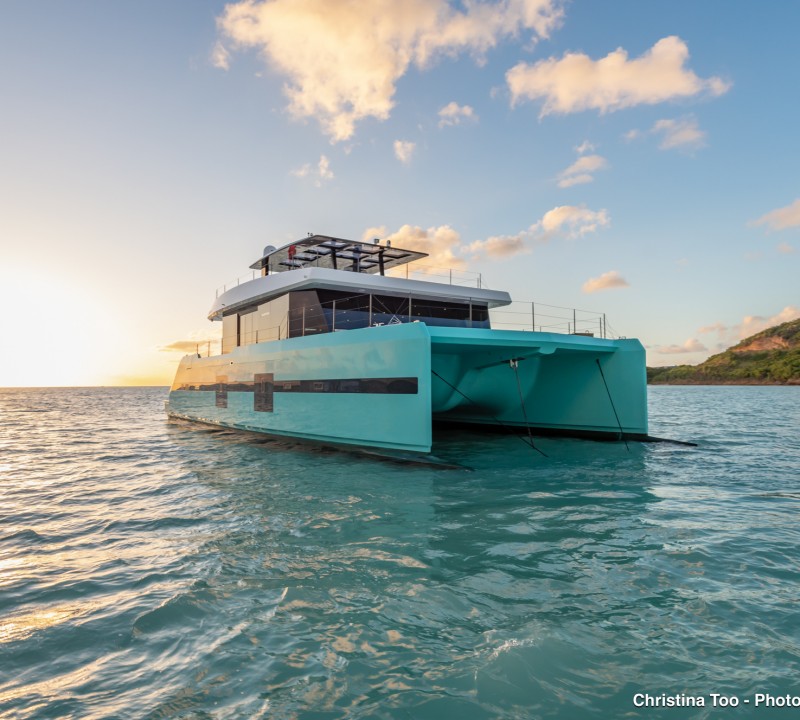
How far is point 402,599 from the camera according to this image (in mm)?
3467

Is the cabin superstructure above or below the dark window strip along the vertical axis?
above

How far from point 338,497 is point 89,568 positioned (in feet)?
10.3

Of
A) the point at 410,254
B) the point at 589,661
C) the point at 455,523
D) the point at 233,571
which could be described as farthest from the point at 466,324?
the point at 589,661

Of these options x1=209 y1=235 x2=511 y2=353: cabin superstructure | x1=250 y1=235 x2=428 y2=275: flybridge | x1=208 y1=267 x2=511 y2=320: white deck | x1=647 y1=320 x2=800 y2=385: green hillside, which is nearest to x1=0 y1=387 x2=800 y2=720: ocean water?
→ x1=209 y1=235 x2=511 y2=353: cabin superstructure

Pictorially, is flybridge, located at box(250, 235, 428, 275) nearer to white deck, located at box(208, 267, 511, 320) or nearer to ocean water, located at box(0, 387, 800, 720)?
white deck, located at box(208, 267, 511, 320)

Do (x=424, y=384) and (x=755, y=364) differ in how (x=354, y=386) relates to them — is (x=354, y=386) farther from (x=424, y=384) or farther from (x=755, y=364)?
(x=755, y=364)

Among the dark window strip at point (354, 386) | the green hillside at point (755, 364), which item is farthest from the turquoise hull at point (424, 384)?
the green hillside at point (755, 364)

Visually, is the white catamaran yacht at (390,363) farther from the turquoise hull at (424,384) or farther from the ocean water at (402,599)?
the ocean water at (402,599)

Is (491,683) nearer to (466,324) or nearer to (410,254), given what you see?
(466,324)

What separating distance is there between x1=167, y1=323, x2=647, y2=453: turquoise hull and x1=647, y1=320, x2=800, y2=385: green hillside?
84272 millimetres

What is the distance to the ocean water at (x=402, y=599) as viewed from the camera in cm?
241

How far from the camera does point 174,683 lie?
251 centimetres

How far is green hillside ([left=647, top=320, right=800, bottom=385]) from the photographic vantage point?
7869 centimetres

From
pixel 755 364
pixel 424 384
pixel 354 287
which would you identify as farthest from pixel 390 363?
pixel 755 364
